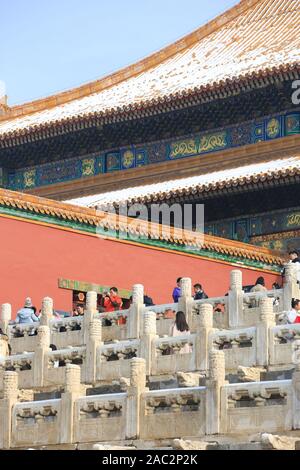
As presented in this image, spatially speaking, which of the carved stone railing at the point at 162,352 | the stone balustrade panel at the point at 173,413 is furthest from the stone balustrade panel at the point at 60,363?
the stone balustrade panel at the point at 173,413

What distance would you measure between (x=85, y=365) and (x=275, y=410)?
4.22 meters

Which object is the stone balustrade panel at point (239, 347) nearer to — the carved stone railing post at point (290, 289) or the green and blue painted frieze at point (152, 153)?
the carved stone railing post at point (290, 289)

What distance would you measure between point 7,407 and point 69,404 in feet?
3.00

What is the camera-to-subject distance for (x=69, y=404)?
15.2 meters

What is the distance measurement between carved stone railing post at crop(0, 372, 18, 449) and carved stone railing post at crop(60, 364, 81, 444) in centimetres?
75

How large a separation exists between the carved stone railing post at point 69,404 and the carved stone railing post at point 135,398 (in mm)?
750

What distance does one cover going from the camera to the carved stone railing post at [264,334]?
1600 cm

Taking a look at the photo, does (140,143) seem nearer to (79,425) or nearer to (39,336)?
(39,336)

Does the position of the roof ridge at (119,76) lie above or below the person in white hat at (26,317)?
above

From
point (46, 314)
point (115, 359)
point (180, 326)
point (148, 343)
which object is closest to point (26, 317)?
point (46, 314)

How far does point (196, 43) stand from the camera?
3669cm

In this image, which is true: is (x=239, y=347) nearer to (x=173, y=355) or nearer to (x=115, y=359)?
(x=173, y=355)

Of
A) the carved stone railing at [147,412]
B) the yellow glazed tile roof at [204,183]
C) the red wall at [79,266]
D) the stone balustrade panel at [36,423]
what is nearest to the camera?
the carved stone railing at [147,412]

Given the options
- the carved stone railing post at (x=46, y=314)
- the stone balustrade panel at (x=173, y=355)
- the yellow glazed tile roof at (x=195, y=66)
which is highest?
the yellow glazed tile roof at (x=195, y=66)
